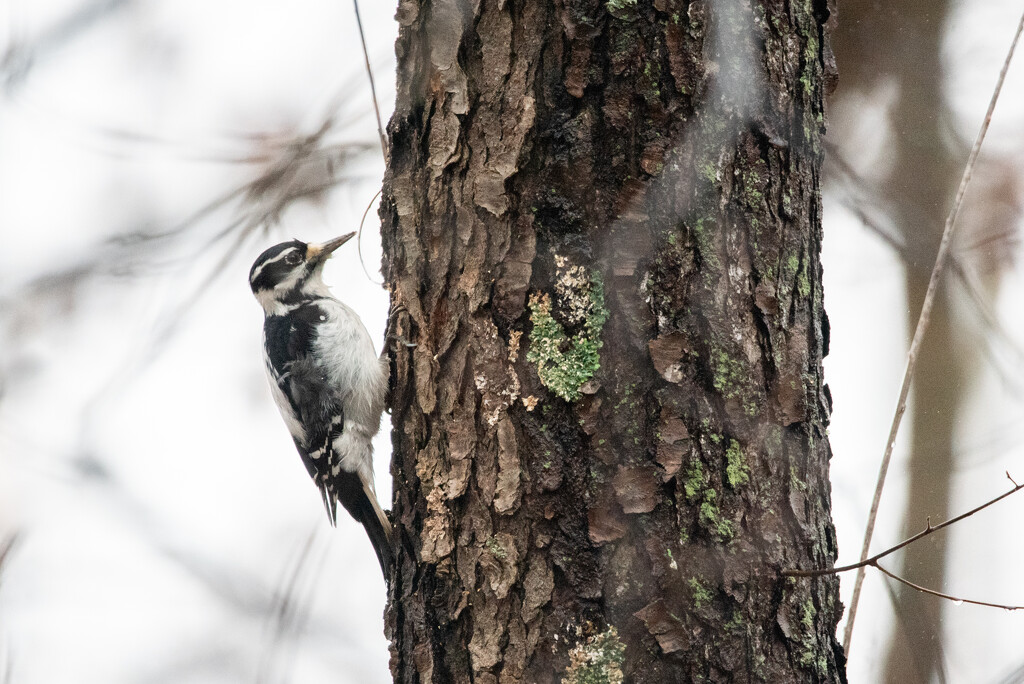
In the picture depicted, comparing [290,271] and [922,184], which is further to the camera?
[922,184]

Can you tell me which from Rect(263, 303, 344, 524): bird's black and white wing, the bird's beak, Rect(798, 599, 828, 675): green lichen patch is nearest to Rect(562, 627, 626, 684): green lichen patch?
Rect(798, 599, 828, 675): green lichen patch

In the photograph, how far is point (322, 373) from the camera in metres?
3.44

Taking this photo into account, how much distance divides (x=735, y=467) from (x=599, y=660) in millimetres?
465

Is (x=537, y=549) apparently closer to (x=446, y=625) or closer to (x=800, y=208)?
(x=446, y=625)

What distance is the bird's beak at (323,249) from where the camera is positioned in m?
3.51

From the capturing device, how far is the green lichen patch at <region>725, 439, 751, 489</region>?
1.63 meters

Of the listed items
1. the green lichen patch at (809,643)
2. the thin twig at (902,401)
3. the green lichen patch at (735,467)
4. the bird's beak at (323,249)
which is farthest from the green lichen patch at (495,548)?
the bird's beak at (323,249)

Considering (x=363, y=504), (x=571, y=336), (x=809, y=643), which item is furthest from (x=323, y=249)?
(x=809, y=643)

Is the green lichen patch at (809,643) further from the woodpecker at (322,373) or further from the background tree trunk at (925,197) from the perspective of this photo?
the background tree trunk at (925,197)

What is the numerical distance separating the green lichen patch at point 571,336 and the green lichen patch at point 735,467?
312 millimetres

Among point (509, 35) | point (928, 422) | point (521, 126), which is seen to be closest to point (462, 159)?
point (521, 126)

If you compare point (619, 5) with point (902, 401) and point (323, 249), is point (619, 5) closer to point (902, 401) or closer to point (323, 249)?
point (902, 401)

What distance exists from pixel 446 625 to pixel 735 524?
2.24 feet

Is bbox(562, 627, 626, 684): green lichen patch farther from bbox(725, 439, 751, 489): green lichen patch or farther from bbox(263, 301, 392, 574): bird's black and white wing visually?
bbox(263, 301, 392, 574): bird's black and white wing
